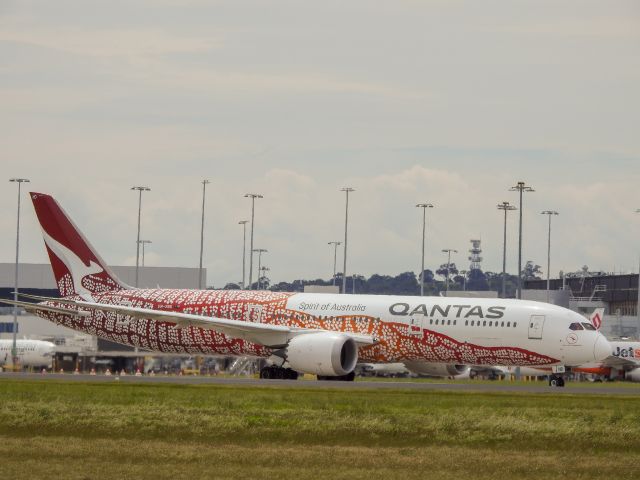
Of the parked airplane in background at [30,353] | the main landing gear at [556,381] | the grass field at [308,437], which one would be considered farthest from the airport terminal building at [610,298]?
the grass field at [308,437]

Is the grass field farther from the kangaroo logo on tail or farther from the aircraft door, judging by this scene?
the kangaroo logo on tail

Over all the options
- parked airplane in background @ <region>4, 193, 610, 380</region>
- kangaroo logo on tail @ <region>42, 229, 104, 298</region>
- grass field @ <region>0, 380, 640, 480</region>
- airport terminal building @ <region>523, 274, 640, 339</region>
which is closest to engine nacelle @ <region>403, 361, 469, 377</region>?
parked airplane in background @ <region>4, 193, 610, 380</region>

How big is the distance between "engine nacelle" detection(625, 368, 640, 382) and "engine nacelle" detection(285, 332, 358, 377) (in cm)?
4760

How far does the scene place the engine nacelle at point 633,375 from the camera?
10544 centimetres

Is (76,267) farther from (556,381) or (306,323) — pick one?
(556,381)

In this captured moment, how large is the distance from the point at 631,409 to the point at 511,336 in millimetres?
21239

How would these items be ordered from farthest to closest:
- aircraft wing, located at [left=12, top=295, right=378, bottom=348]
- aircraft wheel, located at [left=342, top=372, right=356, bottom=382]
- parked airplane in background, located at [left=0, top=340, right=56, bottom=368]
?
parked airplane in background, located at [left=0, top=340, right=56, bottom=368] < aircraft wheel, located at [left=342, top=372, right=356, bottom=382] < aircraft wing, located at [left=12, top=295, right=378, bottom=348]

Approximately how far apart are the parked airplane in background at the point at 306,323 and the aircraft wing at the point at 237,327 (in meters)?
0.05

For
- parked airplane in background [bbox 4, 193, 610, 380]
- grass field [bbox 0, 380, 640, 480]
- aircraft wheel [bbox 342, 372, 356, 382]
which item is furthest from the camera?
aircraft wheel [bbox 342, 372, 356, 382]

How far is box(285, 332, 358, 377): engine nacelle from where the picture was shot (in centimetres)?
6178

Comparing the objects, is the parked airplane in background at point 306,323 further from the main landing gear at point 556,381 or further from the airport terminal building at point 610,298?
the airport terminal building at point 610,298

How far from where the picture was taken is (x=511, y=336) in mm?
62188

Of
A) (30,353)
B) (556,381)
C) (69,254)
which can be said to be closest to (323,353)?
(556,381)

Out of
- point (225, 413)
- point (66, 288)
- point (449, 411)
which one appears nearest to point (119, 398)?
point (225, 413)
